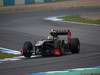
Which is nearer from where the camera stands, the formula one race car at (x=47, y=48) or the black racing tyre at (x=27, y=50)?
the black racing tyre at (x=27, y=50)

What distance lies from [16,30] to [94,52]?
41.6 feet

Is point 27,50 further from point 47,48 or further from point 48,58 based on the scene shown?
point 48,58

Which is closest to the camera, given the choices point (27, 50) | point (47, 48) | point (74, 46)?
point (27, 50)

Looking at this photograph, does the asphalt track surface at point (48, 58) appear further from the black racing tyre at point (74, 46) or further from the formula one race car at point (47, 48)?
the formula one race car at point (47, 48)

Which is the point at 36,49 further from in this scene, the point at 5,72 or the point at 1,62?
the point at 5,72

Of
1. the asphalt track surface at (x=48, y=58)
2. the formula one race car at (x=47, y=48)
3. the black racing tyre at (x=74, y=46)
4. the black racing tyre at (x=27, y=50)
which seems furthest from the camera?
the black racing tyre at (x=74, y=46)

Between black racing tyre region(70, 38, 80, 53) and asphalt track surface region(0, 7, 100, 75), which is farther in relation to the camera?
black racing tyre region(70, 38, 80, 53)

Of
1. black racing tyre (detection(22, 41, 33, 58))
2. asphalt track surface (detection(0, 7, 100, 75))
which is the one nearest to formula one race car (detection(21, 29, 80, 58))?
black racing tyre (detection(22, 41, 33, 58))

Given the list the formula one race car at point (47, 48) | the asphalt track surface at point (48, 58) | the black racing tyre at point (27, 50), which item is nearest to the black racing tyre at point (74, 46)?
the asphalt track surface at point (48, 58)

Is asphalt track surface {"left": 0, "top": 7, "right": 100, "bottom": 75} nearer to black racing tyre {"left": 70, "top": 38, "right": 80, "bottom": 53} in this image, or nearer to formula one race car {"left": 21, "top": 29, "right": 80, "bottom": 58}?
black racing tyre {"left": 70, "top": 38, "right": 80, "bottom": 53}

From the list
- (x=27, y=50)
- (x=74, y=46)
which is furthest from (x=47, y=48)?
(x=74, y=46)

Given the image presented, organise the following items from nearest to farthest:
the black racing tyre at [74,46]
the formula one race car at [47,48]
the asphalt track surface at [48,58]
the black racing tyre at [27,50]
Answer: the asphalt track surface at [48,58] < the black racing tyre at [27,50] < the formula one race car at [47,48] < the black racing tyre at [74,46]

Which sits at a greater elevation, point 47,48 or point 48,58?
point 47,48

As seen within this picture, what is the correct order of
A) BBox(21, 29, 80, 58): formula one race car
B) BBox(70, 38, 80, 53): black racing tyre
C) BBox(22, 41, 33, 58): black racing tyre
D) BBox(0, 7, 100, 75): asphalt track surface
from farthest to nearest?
BBox(70, 38, 80, 53): black racing tyre → BBox(21, 29, 80, 58): formula one race car → BBox(22, 41, 33, 58): black racing tyre → BBox(0, 7, 100, 75): asphalt track surface
